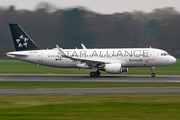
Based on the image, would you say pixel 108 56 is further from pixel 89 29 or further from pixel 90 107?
pixel 89 29

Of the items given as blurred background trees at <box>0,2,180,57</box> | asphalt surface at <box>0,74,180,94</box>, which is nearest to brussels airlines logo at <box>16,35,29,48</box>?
asphalt surface at <box>0,74,180,94</box>

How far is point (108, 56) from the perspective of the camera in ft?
167

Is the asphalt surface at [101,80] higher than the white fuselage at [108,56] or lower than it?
lower

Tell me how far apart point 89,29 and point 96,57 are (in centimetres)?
8354

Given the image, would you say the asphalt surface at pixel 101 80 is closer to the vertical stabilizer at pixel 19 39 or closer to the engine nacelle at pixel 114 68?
the engine nacelle at pixel 114 68

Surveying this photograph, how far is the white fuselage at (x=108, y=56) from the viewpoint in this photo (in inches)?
1978

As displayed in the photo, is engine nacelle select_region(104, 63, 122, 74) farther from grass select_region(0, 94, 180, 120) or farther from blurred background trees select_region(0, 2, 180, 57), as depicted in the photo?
blurred background trees select_region(0, 2, 180, 57)

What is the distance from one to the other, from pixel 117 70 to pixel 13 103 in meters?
23.5

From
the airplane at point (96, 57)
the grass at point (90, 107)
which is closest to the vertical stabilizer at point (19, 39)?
the airplane at point (96, 57)

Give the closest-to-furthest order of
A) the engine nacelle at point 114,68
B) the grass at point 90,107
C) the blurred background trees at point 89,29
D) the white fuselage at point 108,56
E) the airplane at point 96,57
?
the grass at point 90,107 → the engine nacelle at point 114,68 → the airplane at point 96,57 → the white fuselage at point 108,56 → the blurred background trees at point 89,29

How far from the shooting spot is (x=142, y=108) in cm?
2338

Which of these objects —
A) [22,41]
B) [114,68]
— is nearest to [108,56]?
[114,68]

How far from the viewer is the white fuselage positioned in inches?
1978

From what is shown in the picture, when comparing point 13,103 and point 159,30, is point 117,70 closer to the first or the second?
point 13,103
